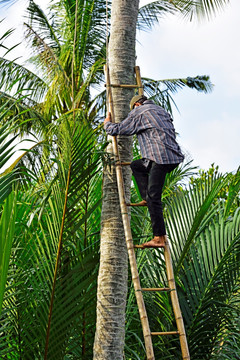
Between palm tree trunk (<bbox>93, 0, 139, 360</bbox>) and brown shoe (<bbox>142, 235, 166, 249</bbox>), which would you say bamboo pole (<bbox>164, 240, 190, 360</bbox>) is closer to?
brown shoe (<bbox>142, 235, 166, 249</bbox>)

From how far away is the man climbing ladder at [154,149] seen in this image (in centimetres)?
382

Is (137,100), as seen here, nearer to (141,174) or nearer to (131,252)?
(141,174)

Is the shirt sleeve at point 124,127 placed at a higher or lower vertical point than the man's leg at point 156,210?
higher

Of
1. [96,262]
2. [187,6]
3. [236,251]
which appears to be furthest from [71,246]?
[187,6]

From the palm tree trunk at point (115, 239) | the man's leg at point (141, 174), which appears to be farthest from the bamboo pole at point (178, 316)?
the man's leg at point (141, 174)

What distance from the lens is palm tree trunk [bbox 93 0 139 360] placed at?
361 centimetres

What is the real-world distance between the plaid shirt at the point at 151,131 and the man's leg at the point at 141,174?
10 cm

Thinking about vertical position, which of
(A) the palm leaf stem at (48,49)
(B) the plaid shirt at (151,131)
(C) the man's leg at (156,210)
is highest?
(A) the palm leaf stem at (48,49)

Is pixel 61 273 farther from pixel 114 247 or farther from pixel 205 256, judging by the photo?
pixel 205 256

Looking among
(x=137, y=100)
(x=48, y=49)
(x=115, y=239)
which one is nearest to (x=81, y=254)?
(x=115, y=239)

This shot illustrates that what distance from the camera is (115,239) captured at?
3.78 metres

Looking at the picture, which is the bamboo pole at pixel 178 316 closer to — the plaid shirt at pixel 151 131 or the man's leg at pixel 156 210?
the man's leg at pixel 156 210

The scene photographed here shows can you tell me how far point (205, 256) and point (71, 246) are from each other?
1.47m

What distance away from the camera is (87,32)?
10984mm
